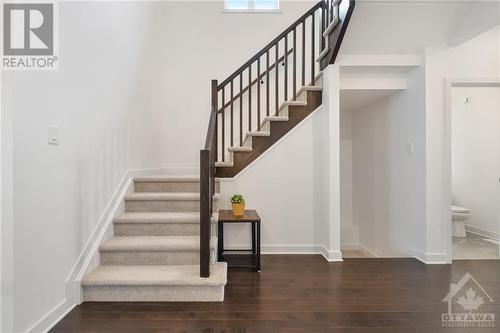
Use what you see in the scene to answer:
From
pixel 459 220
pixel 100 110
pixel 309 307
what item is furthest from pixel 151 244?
pixel 459 220

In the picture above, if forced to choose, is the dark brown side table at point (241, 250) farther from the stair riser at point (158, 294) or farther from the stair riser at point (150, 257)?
the stair riser at point (158, 294)

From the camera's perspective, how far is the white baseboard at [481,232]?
4398 millimetres

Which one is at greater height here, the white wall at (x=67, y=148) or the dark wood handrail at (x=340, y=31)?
the dark wood handrail at (x=340, y=31)

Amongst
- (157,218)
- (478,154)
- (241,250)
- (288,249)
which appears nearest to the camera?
(157,218)

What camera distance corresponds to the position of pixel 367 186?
14.5 feet

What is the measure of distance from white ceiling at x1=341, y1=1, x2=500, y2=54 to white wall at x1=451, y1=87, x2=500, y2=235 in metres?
2.23

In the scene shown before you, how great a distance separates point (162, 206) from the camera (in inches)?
119

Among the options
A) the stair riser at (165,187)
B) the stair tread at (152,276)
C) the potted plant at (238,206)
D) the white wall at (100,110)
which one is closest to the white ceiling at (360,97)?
the white wall at (100,110)

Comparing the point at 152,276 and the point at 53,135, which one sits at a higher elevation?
the point at 53,135

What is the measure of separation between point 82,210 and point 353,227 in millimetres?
3996

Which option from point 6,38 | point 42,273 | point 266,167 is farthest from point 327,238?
point 6,38

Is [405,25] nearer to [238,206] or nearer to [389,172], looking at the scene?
[389,172]

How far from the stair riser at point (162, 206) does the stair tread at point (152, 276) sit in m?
0.70

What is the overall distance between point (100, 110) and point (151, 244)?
130cm
